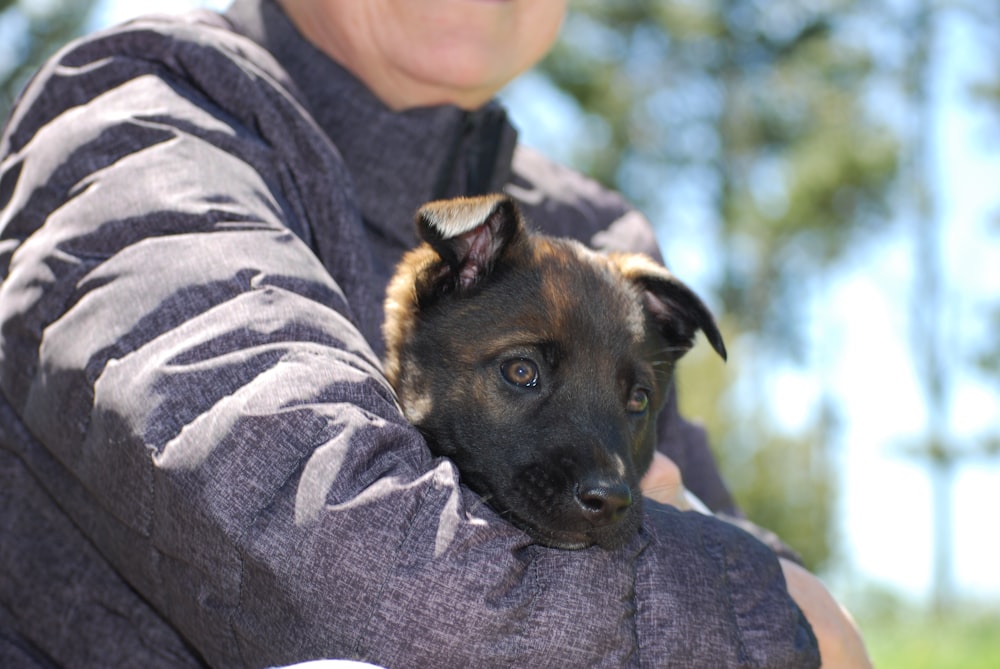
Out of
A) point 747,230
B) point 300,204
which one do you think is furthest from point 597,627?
point 747,230

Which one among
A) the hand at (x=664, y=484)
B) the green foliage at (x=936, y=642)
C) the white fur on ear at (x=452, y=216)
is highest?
the white fur on ear at (x=452, y=216)

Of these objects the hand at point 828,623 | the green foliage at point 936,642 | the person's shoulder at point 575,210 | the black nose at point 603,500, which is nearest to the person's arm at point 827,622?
the hand at point 828,623

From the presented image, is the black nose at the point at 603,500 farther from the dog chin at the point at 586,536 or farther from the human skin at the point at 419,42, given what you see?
the human skin at the point at 419,42

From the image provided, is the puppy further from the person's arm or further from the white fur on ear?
the person's arm

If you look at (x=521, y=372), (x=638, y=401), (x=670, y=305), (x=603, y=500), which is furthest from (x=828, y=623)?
(x=670, y=305)

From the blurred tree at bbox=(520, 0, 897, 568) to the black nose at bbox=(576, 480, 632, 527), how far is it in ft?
66.3

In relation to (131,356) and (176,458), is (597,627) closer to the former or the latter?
(176,458)

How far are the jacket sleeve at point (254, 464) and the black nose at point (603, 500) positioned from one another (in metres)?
0.13

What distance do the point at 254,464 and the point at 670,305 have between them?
171 cm

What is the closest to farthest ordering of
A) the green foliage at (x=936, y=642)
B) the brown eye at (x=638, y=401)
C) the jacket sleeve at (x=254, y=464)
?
the jacket sleeve at (x=254, y=464) < the brown eye at (x=638, y=401) < the green foliage at (x=936, y=642)

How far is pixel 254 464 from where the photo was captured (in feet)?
6.27

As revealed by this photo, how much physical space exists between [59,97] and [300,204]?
0.62m

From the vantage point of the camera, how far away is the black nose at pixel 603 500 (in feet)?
7.90

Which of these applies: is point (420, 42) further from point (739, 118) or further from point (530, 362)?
point (739, 118)
